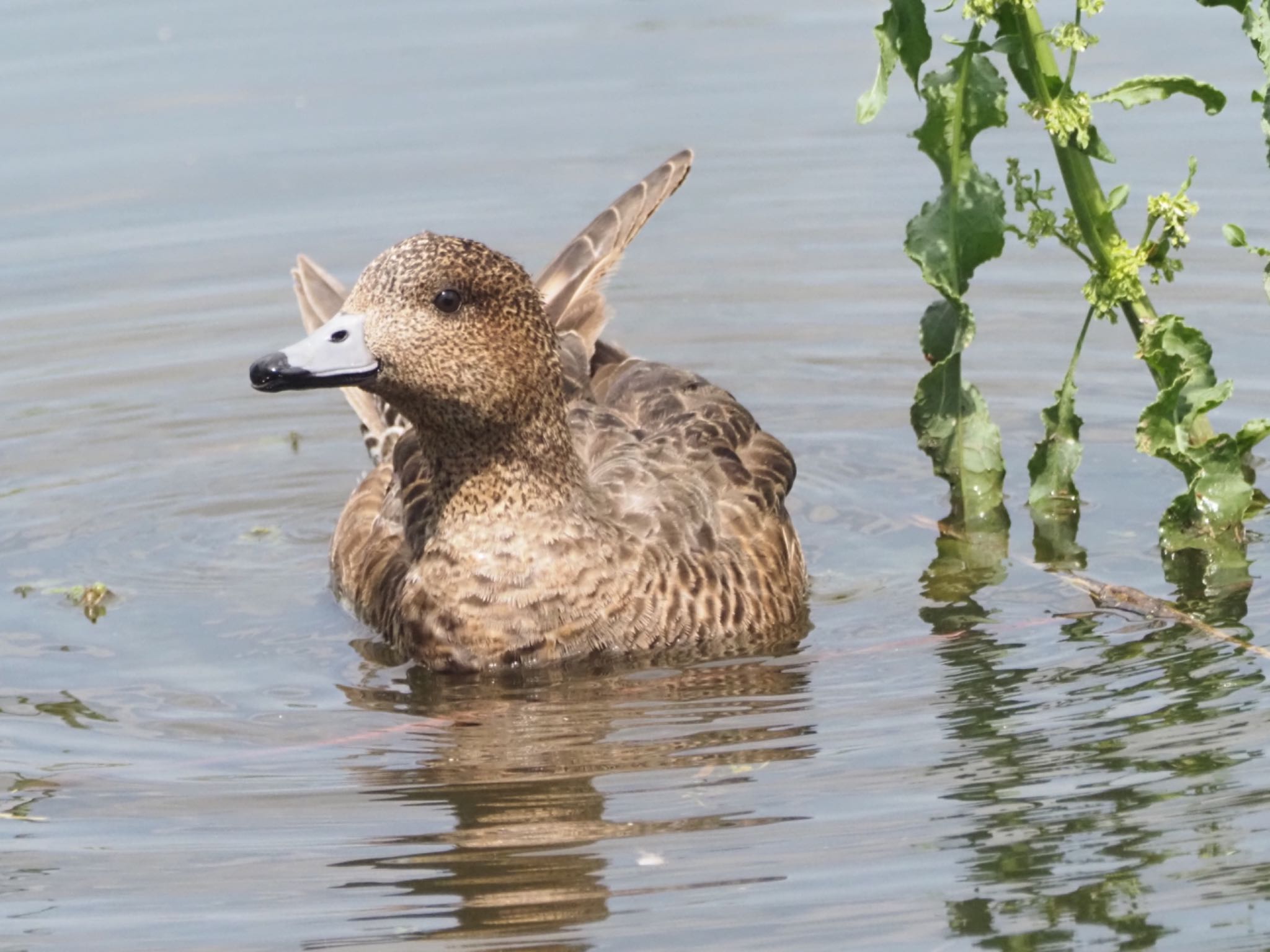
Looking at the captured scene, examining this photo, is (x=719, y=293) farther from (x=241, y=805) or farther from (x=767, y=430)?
(x=241, y=805)

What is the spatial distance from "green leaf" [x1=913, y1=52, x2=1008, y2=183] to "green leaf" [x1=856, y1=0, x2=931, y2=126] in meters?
0.14

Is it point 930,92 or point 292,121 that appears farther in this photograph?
point 292,121

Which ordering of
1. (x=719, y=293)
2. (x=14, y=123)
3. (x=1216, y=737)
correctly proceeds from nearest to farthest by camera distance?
1. (x=1216, y=737)
2. (x=719, y=293)
3. (x=14, y=123)

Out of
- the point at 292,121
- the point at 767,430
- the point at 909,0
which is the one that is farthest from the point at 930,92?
the point at 292,121

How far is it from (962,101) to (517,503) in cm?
197

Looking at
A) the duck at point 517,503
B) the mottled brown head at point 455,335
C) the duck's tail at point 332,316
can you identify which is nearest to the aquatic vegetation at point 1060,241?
the duck at point 517,503

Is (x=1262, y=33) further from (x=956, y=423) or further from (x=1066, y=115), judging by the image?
(x=956, y=423)

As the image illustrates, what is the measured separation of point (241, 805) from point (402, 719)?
3.35 ft

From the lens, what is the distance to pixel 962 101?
7250mm

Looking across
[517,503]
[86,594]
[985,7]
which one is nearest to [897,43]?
[985,7]

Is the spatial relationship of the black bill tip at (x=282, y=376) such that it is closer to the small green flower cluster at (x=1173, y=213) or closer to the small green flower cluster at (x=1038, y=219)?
the small green flower cluster at (x=1038, y=219)

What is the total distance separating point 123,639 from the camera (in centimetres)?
805

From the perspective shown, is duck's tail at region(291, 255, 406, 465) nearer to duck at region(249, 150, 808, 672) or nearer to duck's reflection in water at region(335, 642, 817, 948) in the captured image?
duck at region(249, 150, 808, 672)

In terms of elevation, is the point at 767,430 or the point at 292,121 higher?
the point at 292,121
